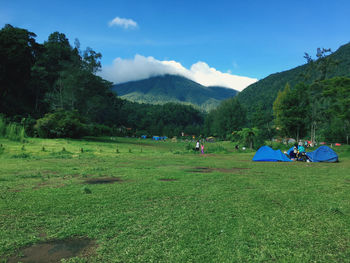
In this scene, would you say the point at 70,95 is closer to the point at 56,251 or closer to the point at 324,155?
the point at 324,155

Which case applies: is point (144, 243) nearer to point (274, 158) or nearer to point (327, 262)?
point (327, 262)

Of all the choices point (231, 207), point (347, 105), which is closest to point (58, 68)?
point (347, 105)


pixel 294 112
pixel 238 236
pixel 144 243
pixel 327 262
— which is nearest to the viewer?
pixel 327 262

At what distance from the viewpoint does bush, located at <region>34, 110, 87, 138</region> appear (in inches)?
1014

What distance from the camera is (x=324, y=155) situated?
15.9 m

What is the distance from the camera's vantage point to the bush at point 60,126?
84.5 ft

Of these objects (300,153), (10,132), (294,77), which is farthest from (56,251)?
(294,77)

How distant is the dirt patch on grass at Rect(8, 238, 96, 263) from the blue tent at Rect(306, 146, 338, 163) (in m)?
16.3

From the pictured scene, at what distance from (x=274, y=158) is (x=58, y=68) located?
145 feet

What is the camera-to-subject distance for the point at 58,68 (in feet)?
152

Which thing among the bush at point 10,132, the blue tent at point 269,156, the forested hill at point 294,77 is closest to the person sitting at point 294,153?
the blue tent at point 269,156

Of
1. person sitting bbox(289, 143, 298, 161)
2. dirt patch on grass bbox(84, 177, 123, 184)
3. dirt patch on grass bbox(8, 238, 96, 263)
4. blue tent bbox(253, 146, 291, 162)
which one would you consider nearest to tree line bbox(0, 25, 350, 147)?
person sitting bbox(289, 143, 298, 161)

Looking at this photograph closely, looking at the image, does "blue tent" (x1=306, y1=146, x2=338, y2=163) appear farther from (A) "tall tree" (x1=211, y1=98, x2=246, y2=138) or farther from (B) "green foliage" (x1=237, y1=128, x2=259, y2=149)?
(A) "tall tree" (x1=211, y1=98, x2=246, y2=138)

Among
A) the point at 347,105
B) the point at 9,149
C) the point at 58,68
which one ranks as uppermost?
the point at 58,68
